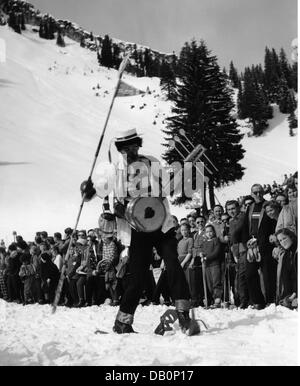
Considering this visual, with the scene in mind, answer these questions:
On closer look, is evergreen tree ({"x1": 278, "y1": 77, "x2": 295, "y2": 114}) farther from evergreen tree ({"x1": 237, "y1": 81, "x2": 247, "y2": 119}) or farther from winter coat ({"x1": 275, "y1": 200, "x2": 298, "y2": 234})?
winter coat ({"x1": 275, "y1": 200, "x2": 298, "y2": 234})

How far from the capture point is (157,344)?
162 inches

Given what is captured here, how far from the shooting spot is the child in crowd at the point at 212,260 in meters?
7.89

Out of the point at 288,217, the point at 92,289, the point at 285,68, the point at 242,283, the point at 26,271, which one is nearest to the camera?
the point at 288,217

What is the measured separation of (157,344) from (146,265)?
99 cm

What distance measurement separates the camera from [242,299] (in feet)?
24.1

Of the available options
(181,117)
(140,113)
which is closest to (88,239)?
(181,117)

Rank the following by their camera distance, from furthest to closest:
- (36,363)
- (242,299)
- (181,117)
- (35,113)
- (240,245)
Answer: (35,113) < (181,117) < (240,245) < (242,299) < (36,363)

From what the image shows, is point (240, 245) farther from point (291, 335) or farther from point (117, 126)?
point (117, 126)

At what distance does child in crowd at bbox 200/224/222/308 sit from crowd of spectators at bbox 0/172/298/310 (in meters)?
0.02

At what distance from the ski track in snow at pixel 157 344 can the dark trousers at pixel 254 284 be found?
974mm

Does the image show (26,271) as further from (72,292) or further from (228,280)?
(228,280)

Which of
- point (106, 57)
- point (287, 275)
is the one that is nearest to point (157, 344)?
point (287, 275)

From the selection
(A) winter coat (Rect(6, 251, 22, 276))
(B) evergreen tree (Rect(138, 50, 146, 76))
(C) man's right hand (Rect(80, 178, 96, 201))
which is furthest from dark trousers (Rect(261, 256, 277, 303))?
(B) evergreen tree (Rect(138, 50, 146, 76))

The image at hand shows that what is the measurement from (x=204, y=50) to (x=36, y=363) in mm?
32289
